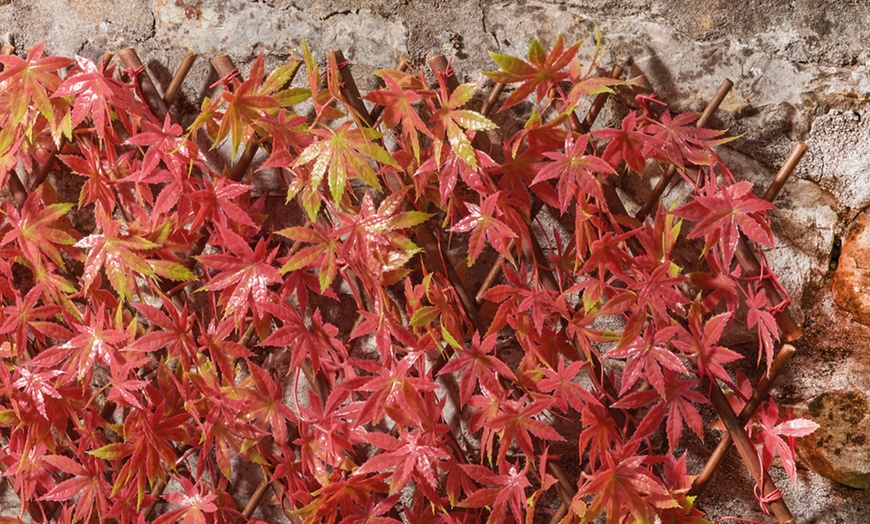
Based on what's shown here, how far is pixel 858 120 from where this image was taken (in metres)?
0.96

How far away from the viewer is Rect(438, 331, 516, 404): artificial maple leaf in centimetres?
92

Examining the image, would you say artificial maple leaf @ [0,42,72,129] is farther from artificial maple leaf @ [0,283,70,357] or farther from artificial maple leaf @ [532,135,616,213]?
artificial maple leaf @ [532,135,616,213]

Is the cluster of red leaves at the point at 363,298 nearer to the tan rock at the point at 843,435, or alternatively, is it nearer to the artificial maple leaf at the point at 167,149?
the artificial maple leaf at the point at 167,149

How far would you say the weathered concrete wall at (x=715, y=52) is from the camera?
3.16ft

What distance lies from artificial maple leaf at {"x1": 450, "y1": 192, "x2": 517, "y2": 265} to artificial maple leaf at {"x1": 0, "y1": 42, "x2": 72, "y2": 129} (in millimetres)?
599

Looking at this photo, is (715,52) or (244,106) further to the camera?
(715,52)

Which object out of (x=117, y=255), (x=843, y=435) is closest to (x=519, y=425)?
(x=843, y=435)

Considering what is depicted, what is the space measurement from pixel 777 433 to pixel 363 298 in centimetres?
66

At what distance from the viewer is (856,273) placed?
97 centimetres

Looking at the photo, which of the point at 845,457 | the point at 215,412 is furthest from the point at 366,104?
the point at 845,457

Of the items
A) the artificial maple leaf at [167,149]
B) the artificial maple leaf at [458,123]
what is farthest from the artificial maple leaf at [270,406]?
the artificial maple leaf at [458,123]

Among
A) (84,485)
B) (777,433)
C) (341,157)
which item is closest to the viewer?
(341,157)

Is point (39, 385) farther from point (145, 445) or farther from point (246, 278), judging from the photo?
point (246, 278)

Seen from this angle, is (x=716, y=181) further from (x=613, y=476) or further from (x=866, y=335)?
(x=613, y=476)
